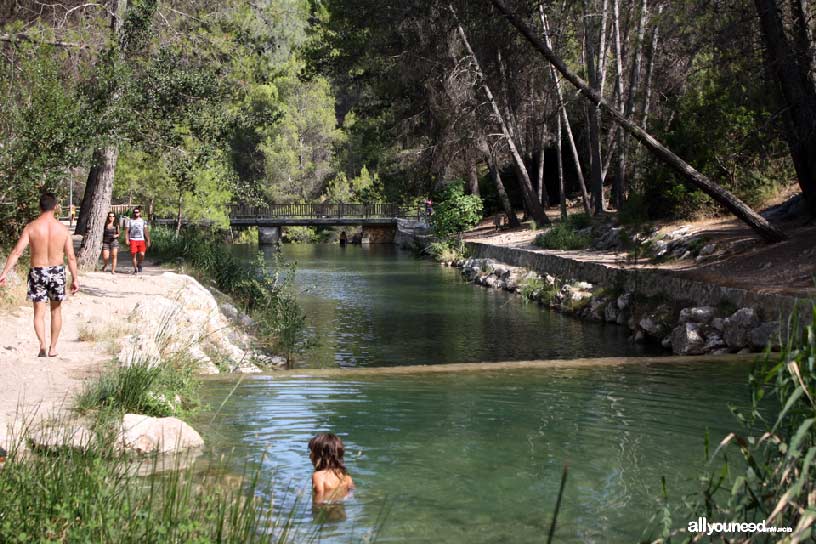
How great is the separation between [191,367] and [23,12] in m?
12.2

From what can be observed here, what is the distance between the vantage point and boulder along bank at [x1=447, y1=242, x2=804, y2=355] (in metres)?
14.9

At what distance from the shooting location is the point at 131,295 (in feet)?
54.9

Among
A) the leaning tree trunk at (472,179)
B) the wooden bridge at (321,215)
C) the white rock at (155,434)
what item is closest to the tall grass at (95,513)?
the white rock at (155,434)

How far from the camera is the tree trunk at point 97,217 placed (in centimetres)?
2061

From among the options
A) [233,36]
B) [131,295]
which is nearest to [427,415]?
[131,295]

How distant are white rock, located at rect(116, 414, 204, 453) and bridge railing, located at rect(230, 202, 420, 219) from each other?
50157mm

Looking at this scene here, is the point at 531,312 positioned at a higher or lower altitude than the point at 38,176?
lower

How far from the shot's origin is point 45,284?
10281 millimetres

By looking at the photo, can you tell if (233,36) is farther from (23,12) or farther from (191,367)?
(191,367)

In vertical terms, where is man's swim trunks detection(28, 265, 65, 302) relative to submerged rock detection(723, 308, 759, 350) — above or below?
above

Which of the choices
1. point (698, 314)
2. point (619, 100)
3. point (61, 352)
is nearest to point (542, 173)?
point (619, 100)

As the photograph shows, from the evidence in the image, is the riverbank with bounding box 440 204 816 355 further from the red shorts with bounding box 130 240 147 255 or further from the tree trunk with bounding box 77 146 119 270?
the tree trunk with bounding box 77 146 119 270

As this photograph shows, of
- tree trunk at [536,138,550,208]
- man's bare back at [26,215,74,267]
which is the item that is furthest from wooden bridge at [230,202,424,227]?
man's bare back at [26,215,74,267]

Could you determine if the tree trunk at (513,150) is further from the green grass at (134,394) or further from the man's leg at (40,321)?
the green grass at (134,394)
